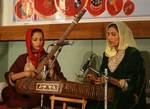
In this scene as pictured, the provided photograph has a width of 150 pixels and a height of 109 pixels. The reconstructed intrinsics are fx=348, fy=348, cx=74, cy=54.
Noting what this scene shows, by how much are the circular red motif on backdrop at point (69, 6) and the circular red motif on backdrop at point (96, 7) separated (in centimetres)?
8

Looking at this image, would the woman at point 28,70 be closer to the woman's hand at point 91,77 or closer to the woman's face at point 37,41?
the woman's face at point 37,41

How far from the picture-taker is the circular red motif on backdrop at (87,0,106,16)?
343cm

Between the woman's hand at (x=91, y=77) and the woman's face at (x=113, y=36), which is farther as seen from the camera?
the woman's face at (x=113, y=36)

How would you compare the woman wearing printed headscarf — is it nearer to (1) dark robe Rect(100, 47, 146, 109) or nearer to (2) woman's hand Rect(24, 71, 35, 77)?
(1) dark robe Rect(100, 47, 146, 109)

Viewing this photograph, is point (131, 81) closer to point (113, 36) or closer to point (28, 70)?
point (113, 36)

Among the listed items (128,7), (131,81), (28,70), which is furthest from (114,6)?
(28,70)

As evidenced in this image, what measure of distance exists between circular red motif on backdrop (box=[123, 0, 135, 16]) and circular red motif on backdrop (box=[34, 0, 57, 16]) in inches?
30.6

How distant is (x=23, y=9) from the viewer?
3.86m

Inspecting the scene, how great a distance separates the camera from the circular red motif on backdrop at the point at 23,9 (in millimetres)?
3830

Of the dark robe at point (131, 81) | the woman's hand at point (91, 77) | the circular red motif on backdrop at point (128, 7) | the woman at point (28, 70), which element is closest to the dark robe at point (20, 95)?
the woman at point (28, 70)

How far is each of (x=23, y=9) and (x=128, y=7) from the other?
1.22m

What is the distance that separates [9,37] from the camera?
12.6ft

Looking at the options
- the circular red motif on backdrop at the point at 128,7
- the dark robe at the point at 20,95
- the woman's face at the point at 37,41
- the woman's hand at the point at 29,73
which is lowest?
the dark robe at the point at 20,95

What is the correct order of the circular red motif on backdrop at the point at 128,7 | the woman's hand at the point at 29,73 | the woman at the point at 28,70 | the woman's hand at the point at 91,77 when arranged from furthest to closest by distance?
the circular red motif on backdrop at the point at 128,7
the woman at the point at 28,70
the woman's hand at the point at 29,73
the woman's hand at the point at 91,77
